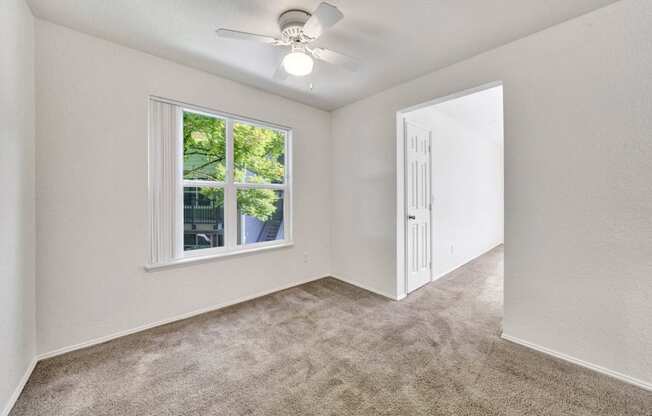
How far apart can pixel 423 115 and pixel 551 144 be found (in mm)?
1689

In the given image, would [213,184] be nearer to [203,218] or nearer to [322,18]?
[203,218]

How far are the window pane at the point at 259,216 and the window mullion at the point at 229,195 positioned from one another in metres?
0.09

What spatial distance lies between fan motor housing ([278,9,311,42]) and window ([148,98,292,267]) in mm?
1308

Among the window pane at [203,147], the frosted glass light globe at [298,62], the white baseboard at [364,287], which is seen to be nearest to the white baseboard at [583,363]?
the white baseboard at [364,287]

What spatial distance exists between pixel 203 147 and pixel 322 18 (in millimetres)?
1880

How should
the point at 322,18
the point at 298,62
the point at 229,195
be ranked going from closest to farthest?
the point at 322,18 → the point at 298,62 → the point at 229,195

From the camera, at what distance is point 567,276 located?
6.10 ft

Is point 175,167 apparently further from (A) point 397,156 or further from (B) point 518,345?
(B) point 518,345

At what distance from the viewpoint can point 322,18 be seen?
4.85ft

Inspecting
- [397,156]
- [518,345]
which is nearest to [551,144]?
[397,156]

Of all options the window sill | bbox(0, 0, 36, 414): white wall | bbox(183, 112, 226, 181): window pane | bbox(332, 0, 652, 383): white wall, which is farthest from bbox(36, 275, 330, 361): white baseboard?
bbox(332, 0, 652, 383): white wall

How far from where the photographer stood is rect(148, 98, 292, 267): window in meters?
2.35

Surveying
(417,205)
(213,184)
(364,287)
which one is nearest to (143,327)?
(213,184)

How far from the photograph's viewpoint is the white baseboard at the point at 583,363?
1591mm
